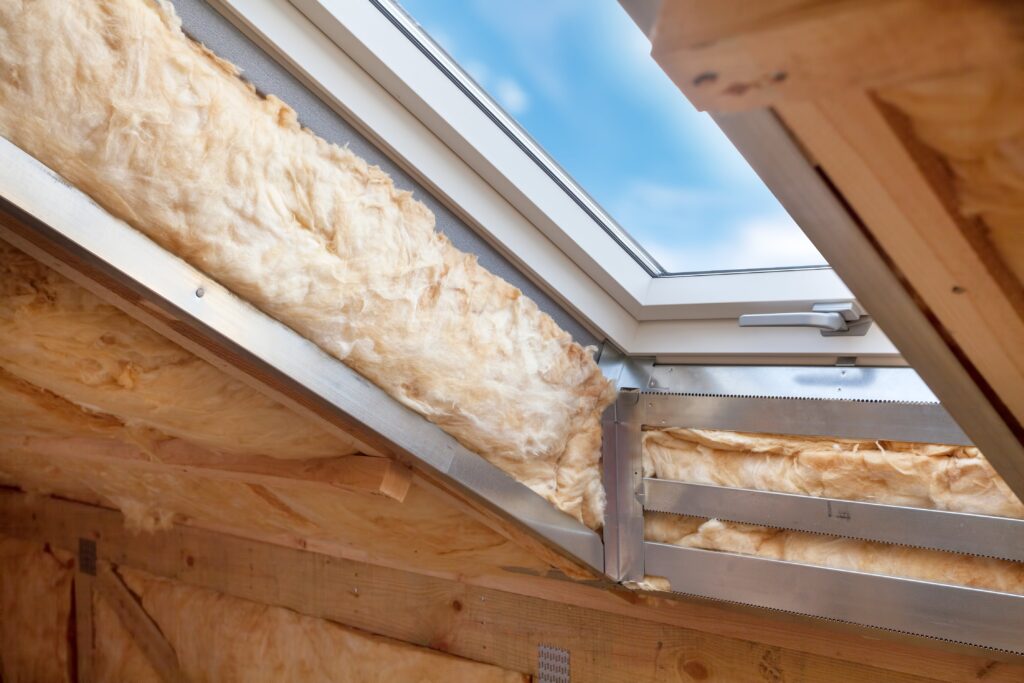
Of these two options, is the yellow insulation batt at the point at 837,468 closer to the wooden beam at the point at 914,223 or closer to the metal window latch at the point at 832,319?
the metal window latch at the point at 832,319

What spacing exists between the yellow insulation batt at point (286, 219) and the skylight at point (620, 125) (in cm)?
26

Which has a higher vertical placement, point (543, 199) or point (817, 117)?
point (543, 199)

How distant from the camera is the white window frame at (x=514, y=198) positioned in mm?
1215

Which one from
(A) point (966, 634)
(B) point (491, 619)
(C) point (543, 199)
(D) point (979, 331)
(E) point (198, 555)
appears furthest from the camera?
(E) point (198, 555)

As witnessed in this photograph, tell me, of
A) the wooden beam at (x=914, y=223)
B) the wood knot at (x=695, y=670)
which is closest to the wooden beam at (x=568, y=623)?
the wood knot at (x=695, y=670)

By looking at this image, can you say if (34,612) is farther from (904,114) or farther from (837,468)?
(904,114)

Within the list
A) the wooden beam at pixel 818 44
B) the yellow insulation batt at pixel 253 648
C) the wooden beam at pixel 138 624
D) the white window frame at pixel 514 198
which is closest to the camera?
the wooden beam at pixel 818 44

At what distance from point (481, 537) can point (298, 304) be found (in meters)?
0.93

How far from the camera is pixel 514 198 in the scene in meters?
1.44

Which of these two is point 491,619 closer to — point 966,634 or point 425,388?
point 425,388

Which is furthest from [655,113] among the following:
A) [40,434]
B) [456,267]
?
[40,434]

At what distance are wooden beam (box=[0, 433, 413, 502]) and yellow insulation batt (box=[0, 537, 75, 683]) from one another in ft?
4.14

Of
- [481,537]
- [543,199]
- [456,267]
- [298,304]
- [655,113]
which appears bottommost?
[481,537]

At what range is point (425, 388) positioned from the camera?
1.37m
